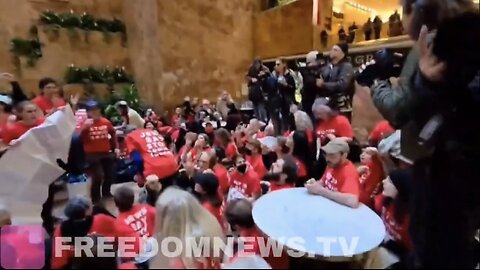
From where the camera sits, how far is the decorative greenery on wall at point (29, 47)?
9.61 meters

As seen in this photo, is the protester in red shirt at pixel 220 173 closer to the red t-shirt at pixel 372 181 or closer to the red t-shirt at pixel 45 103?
the red t-shirt at pixel 372 181

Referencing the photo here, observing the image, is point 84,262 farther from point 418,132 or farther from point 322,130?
point 322,130

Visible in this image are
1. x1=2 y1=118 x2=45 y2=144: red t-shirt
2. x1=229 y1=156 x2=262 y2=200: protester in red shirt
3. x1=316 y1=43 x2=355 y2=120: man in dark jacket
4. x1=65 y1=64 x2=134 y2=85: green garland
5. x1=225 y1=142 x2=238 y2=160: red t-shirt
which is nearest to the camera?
x1=229 y1=156 x2=262 y2=200: protester in red shirt

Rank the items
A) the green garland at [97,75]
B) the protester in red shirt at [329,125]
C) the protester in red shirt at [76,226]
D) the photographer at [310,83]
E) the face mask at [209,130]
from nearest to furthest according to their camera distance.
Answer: the protester in red shirt at [76,226], the protester in red shirt at [329,125], the photographer at [310,83], the face mask at [209,130], the green garland at [97,75]

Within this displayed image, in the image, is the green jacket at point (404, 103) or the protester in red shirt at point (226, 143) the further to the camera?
the protester in red shirt at point (226, 143)

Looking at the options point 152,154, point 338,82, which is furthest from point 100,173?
point 338,82

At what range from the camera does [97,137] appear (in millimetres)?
5062

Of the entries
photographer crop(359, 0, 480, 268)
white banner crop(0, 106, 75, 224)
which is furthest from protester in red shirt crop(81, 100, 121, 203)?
photographer crop(359, 0, 480, 268)

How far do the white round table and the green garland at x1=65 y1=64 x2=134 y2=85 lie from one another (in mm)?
8542

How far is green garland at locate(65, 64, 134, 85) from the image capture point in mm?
10336

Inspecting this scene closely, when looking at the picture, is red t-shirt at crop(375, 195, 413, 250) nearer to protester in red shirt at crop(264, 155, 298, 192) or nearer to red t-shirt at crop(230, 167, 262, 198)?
protester in red shirt at crop(264, 155, 298, 192)

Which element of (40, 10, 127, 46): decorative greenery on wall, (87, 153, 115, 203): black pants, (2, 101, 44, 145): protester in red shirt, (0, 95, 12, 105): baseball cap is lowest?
(87, 153, 115, 203): black pants

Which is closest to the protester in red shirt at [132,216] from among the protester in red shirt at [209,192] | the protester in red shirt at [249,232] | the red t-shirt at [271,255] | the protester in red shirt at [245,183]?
the protester in red shirt at [209,192]

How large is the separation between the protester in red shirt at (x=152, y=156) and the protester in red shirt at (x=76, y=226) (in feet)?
4.80
